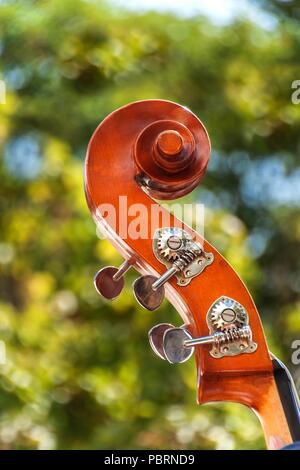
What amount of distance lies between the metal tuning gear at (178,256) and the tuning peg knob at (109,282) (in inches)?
1.9

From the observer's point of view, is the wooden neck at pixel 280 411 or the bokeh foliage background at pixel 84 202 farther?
the bokeh foliage background at pixel 84 202

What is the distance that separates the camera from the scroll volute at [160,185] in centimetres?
123

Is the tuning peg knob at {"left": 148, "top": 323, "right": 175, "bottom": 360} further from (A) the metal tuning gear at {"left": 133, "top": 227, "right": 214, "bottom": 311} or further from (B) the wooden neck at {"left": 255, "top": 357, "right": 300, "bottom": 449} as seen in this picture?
(B) the wooden neck at {"left": 255, "top": 357, "right": 300, "bottom": 449}


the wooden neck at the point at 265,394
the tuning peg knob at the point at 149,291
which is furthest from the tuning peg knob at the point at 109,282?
the wooden neck at the point at 265,394

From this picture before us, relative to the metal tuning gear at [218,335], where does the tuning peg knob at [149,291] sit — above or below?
above

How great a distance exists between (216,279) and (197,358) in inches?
5.1

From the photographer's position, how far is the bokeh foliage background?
3.35 metres

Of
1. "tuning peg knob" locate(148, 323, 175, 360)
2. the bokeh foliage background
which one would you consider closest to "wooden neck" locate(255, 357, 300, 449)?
"tuning peg knob" locate(148, 323, 175, 360)

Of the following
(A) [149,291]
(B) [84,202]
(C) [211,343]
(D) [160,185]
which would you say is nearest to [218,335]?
(C) [211,343]

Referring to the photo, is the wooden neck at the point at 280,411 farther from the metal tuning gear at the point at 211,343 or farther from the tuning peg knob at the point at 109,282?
the tuning peg knob at the point at 109,282

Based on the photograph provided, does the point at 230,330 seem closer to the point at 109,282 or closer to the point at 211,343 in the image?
the point at 211,343

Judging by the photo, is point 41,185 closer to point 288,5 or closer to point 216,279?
point 288,5

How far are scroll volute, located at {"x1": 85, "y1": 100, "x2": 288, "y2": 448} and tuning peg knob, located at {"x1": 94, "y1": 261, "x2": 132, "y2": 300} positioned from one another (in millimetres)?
51
